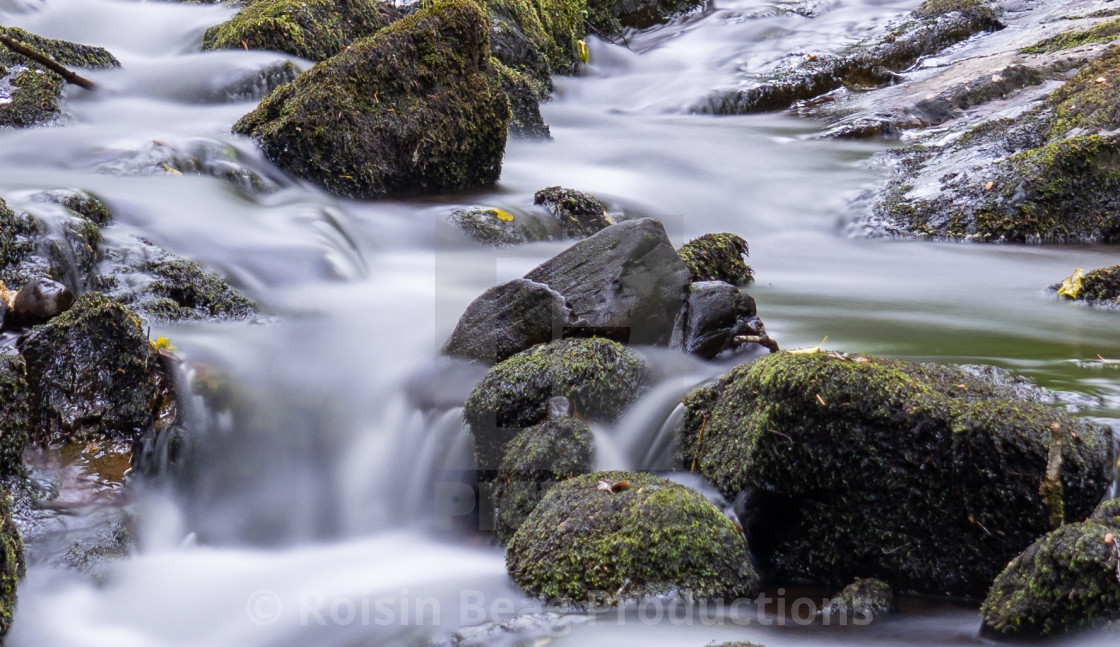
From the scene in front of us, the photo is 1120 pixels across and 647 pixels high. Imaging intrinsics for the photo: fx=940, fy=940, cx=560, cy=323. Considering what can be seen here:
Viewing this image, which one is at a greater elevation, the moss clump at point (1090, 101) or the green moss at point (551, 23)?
the green moss at point (551, 23)

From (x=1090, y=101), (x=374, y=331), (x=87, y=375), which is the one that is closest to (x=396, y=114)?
(x=374, y=331)

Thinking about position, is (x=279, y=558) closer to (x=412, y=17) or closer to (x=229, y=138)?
(x=229, y=138)

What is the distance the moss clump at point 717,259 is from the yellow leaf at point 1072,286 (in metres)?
1.83

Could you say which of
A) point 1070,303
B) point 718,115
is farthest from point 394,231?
point 718,115

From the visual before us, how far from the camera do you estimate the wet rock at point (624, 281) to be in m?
4.33

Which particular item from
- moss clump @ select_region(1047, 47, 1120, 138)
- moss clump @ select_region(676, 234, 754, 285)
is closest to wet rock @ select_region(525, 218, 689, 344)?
moss clump @ select_region(676, 234, 754, 285)

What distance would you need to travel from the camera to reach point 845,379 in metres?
3.21

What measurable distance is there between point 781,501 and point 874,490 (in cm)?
31

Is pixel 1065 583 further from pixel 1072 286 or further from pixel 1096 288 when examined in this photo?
pixel 1072 286

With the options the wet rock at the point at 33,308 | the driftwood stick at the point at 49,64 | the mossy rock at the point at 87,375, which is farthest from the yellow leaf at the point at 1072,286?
the driftwood stick at the point at 49,64

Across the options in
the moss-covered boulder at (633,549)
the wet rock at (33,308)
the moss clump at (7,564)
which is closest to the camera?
the moss clump at (7,564)

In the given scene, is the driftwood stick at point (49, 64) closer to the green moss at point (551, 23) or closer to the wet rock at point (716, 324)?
the green moss at point (551, 23)

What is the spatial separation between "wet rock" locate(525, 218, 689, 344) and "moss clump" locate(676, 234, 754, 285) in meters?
0.55

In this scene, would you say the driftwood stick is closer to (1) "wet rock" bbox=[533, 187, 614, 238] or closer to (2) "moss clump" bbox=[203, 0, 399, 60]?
(2) "moss clump" bbox=[203, 0, 399, 60]
